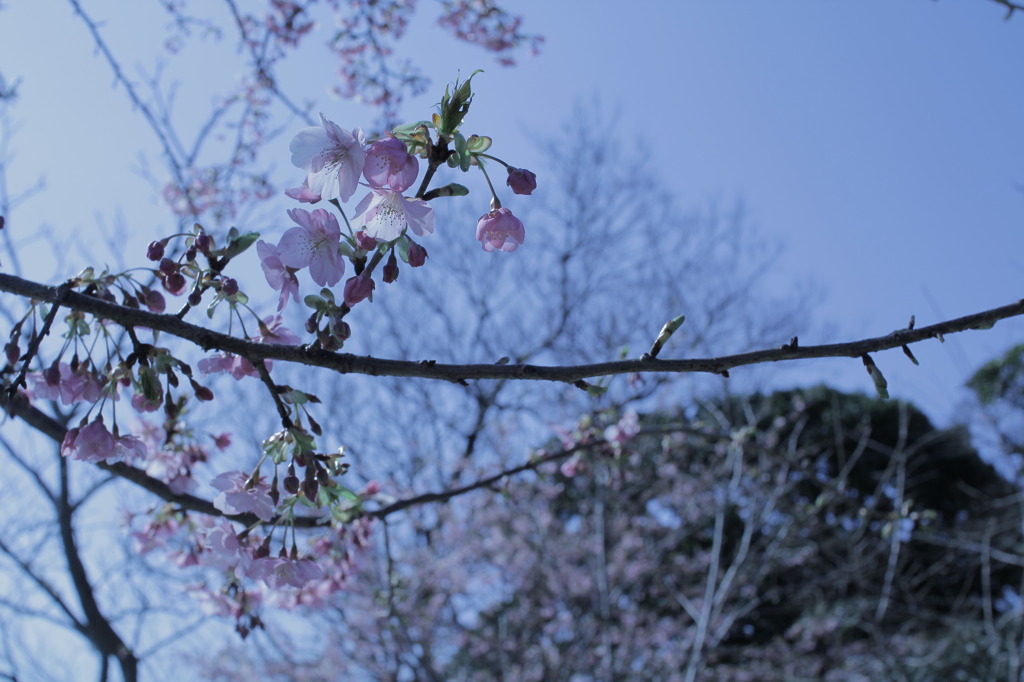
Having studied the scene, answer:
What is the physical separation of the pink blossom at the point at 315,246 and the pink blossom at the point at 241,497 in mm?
420

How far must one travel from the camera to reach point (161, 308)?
144 centimetres

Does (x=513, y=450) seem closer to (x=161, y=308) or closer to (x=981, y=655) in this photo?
(x=981, y=655)

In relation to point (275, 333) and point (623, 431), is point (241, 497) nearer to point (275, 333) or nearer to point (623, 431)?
point (275, 333)

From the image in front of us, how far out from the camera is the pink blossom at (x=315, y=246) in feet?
3.81

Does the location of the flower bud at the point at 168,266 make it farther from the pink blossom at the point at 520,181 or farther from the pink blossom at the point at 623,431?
the pink blossom at the point at 623,431

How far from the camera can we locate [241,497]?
1346 mm

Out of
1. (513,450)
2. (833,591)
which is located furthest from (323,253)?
(833,591)

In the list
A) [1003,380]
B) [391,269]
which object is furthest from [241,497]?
[1003,380]

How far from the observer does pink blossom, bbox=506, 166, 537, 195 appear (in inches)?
43.4

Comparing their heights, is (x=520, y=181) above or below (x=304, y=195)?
below

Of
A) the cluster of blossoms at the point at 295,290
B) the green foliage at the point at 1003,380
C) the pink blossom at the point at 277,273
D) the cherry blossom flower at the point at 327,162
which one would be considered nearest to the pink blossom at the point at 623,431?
the cluster of blossoms at the point at 295,290

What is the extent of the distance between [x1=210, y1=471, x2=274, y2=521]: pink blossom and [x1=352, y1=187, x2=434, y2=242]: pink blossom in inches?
21.1

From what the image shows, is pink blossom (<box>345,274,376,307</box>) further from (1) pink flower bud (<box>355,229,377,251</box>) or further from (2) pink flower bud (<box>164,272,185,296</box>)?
(2) pink flower bud (<box>164,272,185,296</box>)

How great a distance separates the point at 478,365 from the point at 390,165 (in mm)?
293
